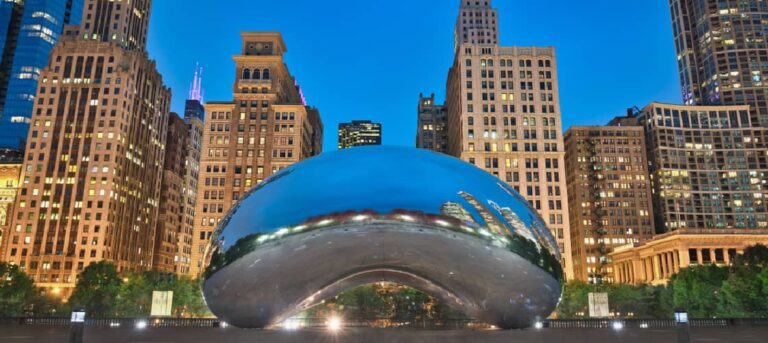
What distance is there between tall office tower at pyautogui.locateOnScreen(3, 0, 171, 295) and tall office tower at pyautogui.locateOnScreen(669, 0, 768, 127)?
6426 inches

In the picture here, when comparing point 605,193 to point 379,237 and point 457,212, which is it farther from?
point 379,237

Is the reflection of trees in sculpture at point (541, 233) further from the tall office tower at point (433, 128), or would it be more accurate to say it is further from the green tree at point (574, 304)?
the tall office tower at point (433, 128)

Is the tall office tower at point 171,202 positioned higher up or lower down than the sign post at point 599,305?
higher up

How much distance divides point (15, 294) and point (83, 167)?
72286mm

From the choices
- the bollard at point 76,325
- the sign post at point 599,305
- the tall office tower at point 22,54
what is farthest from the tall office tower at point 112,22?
the bollard at point 76,325

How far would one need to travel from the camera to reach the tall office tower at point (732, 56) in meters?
162

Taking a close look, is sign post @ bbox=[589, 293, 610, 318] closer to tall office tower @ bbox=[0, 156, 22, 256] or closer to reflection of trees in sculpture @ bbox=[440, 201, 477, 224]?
reflection of trees in sculpture @ bbox=[440, 201, 477, 224]

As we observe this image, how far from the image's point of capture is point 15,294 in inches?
1970

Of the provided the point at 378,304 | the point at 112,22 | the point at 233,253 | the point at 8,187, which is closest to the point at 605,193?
the point at 378,304

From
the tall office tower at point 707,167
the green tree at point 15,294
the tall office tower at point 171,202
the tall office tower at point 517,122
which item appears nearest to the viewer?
the green tree at point 15,294

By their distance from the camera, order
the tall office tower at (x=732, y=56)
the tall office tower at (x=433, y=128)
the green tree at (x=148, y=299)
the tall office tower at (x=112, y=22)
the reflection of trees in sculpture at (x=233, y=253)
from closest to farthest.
→ the reflection of trees in sculpture at (x=233, y=253)
the green tree at (x=148, y=299)
the tall office tower at (x=112, y=22)
the tall office tower at (x=732, y=56)
the tall office tower at (x=433, y=128)

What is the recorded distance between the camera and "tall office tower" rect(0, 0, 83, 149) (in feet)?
495

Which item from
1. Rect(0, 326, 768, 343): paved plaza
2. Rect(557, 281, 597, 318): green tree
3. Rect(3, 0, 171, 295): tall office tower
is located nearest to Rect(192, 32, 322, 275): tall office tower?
Rect(3, 0, 171, 295): tall office tower

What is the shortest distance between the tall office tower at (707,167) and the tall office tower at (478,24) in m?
52.4
